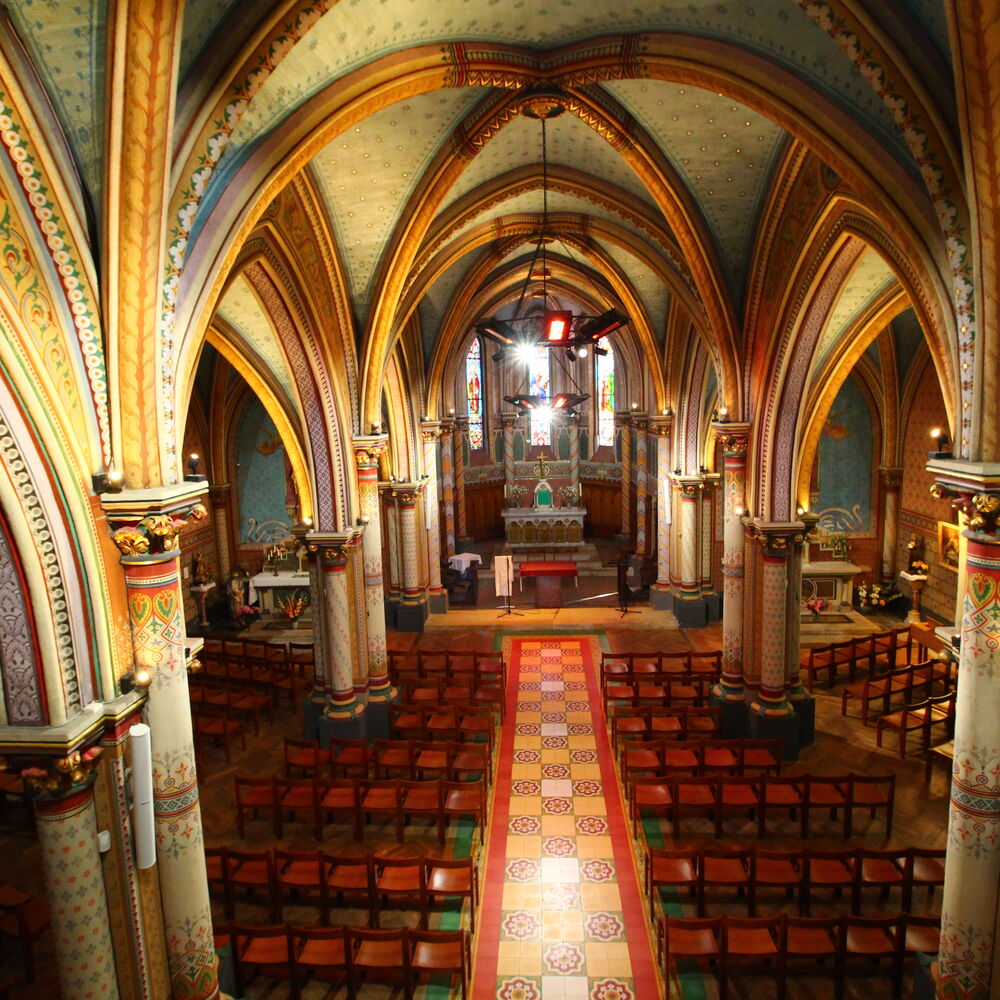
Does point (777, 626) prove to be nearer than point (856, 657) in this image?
Yes

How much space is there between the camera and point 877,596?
20.1m

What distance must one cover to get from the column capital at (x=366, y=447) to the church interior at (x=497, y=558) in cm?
5

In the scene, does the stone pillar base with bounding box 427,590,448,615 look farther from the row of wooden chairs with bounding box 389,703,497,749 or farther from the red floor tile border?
the row of wooden chairs with bounding box 389,703,497,749

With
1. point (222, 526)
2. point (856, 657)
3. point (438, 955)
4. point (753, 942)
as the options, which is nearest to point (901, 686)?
point (856, 657)

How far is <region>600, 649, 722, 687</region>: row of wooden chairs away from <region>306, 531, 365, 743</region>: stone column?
4.70 meters

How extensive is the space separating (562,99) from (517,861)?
31.4ft

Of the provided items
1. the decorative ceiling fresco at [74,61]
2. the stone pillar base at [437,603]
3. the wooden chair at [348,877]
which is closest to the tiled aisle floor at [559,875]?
the wooden chair at [348,877]

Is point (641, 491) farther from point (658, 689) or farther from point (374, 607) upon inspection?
point (374, 607)

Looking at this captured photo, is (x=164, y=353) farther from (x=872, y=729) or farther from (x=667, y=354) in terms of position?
(x=667, y=354)

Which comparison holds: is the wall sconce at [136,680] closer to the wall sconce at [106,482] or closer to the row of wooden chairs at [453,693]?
the wall sconce at [106,482]

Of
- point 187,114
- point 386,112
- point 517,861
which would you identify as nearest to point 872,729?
point 517,861

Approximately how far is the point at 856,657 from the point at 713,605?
493cm

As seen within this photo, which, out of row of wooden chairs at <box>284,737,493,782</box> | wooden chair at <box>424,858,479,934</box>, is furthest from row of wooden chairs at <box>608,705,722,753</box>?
wooden chair at <box>424,858,479,934</box>

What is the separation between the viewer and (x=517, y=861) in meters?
9.83
